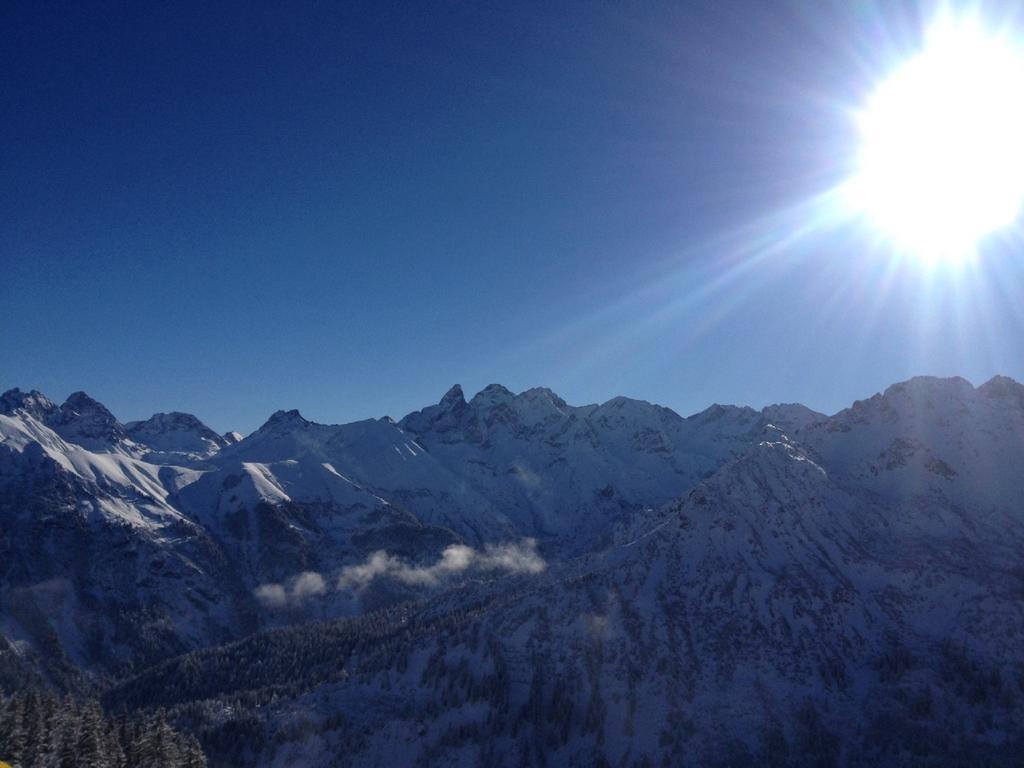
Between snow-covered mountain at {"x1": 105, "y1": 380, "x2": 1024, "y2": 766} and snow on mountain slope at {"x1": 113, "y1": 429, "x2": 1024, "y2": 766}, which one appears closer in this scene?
snow-covered mountain at {"x1": 105, "y1": 380, "x2": 1024, "y2": 766}

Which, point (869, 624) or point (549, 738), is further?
point (869, 624)

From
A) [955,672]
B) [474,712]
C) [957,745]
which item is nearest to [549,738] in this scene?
[474,712]

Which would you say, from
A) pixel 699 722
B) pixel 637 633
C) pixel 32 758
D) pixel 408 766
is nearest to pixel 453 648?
pixel 408 766

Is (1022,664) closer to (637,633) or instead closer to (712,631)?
(712,631)

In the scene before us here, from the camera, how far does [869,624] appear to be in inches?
7854

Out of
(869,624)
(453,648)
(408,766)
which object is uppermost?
(869,624)

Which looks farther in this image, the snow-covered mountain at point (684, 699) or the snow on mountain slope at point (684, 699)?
the snow on mountain slope at point (684, 699)

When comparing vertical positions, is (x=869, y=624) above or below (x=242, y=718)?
above

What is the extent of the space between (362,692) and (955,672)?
538 ft

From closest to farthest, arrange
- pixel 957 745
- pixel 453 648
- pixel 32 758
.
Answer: pixel 32 758 → pixel 957 745 → pixel 453 648

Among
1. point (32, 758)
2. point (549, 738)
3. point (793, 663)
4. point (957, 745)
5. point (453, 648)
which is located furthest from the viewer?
point (453, 648)

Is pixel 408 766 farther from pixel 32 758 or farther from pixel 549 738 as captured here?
pixel 32 758

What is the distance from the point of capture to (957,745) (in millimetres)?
158500

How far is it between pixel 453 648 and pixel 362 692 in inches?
1137
